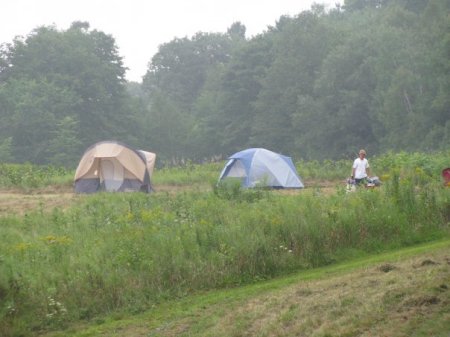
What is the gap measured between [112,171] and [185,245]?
1401 cm

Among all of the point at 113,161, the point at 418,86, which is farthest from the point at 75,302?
the point at 418,86

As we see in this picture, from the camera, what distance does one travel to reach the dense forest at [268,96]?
45.6m

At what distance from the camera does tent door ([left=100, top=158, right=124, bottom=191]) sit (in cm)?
2352

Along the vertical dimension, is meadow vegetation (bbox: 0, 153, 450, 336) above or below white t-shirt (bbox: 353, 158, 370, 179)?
below

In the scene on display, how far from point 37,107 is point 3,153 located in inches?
183

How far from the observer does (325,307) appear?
755cm

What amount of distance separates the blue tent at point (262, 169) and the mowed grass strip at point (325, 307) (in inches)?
511

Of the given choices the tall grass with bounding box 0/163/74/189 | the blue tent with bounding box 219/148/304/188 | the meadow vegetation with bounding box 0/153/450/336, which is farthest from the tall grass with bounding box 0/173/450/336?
the tall grass with bounding box 0/163/74/189

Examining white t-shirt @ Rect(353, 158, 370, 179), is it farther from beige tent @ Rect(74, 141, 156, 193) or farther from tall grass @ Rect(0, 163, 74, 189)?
tall grass @ Rect(0, 163, 74, 189)

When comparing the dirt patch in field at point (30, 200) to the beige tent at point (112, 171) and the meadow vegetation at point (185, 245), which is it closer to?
the beige tent at point (112, 171)

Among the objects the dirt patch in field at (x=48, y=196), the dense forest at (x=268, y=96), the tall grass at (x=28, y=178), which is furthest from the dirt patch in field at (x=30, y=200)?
the dense forest at (x=268, y=96)

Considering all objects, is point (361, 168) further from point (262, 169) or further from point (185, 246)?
point (185, 246)

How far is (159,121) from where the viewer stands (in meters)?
57.9

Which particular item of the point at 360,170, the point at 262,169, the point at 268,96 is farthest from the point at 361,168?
the point at 268,96
